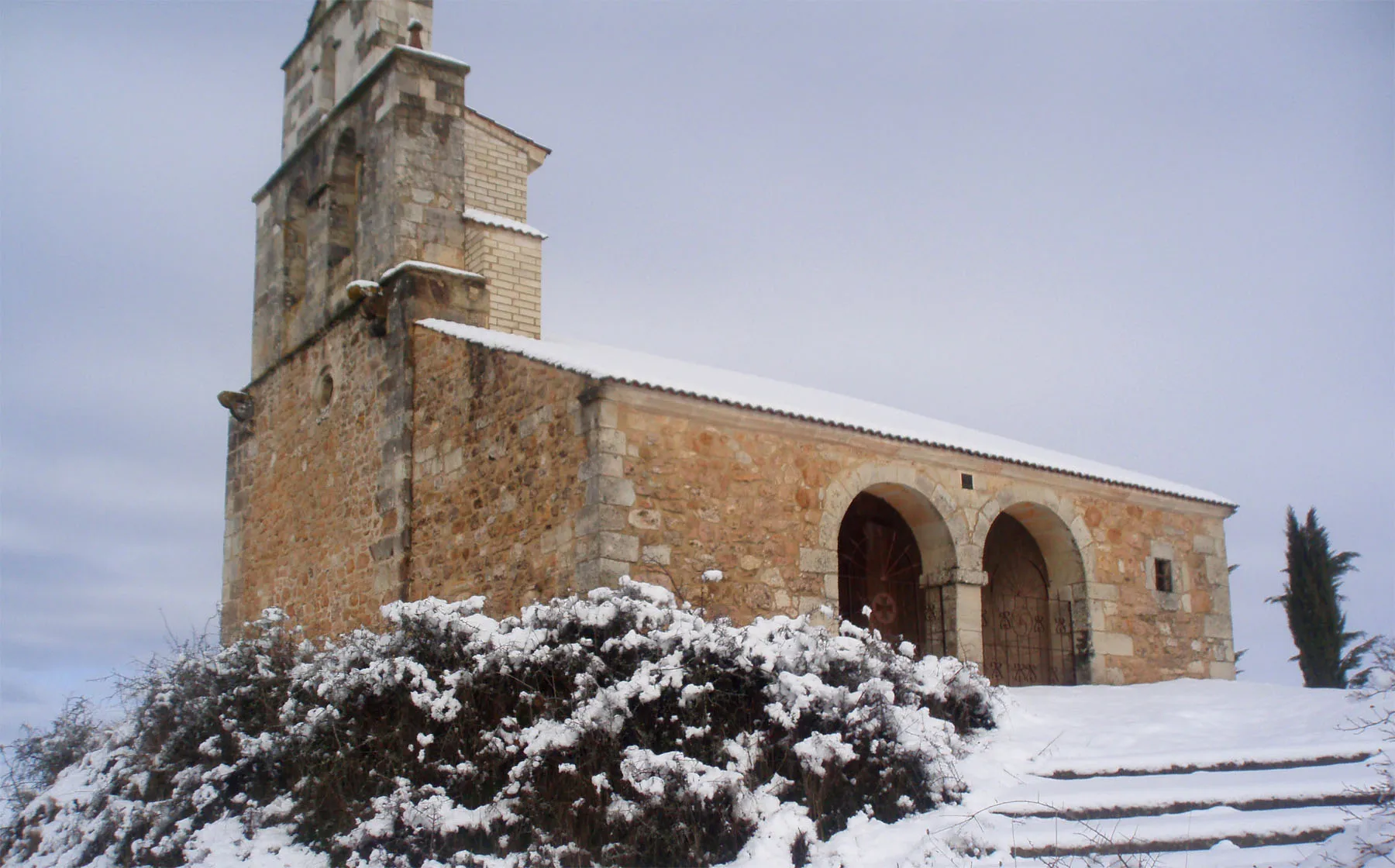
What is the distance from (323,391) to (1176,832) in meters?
9.85

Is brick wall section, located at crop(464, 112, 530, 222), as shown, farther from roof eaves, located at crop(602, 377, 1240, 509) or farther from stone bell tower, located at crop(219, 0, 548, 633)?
roof eaves, located at crop(602, 377, 1240, 509)

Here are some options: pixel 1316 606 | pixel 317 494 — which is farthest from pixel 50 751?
pixel 1316 606

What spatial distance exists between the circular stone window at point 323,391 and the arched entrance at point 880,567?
557cm

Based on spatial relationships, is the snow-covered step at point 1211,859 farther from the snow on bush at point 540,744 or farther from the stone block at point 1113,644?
the stone block at point 1113,644

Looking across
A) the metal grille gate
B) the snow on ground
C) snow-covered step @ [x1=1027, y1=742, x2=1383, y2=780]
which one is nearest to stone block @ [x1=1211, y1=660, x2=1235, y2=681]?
the metal grille gate

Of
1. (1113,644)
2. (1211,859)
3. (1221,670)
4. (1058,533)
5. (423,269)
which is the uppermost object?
(423,269)

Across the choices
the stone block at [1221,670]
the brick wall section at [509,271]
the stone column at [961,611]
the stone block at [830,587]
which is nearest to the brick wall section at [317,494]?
the brick wall section at [509,271]

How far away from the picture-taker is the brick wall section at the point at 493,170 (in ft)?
44.4

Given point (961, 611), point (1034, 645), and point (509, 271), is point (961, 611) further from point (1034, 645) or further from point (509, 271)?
point (509, 271)

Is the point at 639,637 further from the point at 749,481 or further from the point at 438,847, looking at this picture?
the point at 749,481

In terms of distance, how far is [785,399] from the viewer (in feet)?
40.5

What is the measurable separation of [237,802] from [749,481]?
454 cm

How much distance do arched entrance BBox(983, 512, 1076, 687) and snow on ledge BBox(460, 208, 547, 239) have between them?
576 centimetres

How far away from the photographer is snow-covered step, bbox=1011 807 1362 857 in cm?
664
